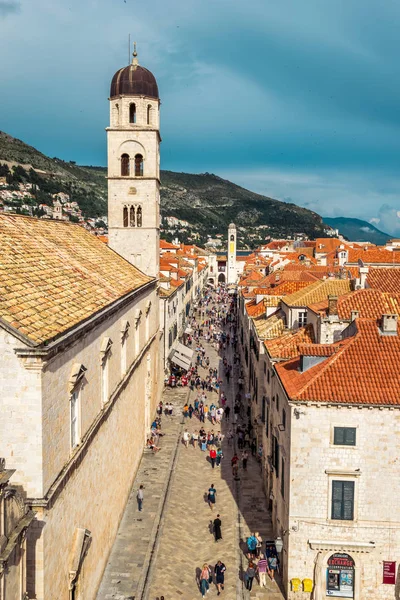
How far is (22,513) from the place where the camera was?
11477mm

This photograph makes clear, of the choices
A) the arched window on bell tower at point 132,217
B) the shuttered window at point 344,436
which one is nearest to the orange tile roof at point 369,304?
the shuttered window at point 344,436

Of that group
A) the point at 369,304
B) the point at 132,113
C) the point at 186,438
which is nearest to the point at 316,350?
the point at 369,304

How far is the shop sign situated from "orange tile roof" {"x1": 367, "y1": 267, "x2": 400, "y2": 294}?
1887 centimetres

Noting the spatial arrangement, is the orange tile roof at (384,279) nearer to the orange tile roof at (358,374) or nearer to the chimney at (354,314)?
the chimney at (354,314)

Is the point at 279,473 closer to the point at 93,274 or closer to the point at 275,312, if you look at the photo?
the point at 93,274

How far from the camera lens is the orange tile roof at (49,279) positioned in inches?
528

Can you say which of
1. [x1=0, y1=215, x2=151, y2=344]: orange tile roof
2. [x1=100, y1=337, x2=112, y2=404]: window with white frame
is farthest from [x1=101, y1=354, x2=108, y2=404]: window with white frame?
[x1=0, y1=215, x2=151, y2=344]: orange tile roof

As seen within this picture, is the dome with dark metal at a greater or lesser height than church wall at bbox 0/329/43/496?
greater

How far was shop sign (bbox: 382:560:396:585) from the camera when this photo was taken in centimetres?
1800

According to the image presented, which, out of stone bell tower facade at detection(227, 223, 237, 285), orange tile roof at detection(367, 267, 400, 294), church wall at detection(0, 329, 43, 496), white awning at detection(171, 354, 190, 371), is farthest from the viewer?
stone bell tower facade at detection(227, 223, 237, 285)

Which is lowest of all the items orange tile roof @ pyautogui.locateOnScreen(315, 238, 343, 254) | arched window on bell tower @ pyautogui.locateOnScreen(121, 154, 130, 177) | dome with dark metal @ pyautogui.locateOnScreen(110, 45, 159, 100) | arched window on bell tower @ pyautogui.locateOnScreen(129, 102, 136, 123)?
orange tile roof @ pyautogui.locateOnScreen(315, 238, 343, 254)

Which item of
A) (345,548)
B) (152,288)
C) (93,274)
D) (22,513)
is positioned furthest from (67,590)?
(152,288)

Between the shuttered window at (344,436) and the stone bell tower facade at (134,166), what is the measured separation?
21904 millimetres

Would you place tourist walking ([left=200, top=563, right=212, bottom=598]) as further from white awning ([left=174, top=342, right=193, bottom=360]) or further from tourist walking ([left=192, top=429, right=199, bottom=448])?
white awning ([left=174, top=342, right=193, bottom=360])
